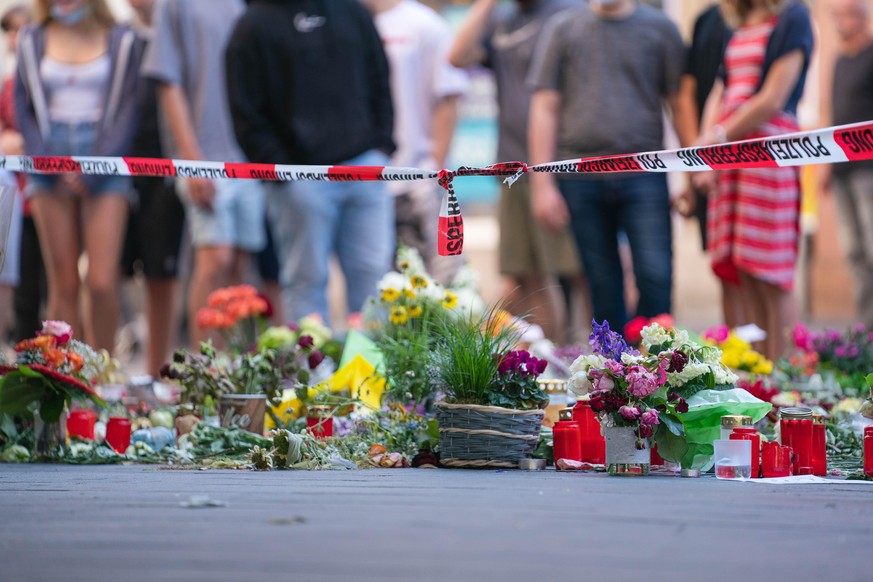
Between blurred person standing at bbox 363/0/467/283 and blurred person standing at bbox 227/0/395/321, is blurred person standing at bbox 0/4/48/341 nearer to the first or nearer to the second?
blurred person standing at bbox 227/0/395/321

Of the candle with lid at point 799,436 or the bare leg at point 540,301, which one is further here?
the bare leg at point 540,301

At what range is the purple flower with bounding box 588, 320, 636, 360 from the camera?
5020mm

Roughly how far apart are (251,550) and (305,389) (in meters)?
2.62

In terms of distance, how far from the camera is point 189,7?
30.0 ft

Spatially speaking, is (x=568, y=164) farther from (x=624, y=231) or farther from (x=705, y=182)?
(x=705, y=182)

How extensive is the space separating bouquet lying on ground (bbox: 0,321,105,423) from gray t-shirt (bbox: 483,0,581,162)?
4.34m

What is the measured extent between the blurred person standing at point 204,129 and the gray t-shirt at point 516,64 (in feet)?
5.38

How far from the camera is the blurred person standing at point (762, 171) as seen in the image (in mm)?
7941

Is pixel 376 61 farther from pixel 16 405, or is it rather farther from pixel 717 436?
pixel 717 436

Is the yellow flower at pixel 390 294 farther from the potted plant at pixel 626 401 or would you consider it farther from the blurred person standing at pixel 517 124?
the blurred person standing at pixel 517 124

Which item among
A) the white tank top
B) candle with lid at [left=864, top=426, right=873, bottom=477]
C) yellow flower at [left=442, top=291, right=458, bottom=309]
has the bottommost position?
candle with lid at [left=864, top=426, right=873, bottom=477]

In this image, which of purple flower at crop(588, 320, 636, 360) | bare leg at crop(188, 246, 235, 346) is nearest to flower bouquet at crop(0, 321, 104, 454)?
purple flower at crop(588, 320, 636, 360)

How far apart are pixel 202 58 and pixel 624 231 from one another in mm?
2918

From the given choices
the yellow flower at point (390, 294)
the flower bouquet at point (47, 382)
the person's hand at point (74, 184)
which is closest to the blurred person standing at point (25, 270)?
the person's hand at point (74, 184)
